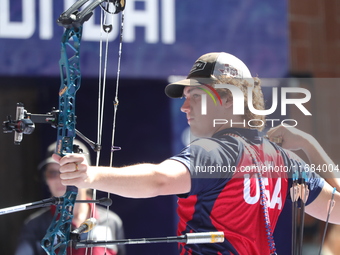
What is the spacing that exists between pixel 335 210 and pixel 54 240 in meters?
1.35

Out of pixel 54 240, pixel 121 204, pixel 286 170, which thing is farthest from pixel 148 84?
pixel 54 240

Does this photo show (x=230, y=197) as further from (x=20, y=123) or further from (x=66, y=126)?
(x=20, y=123)

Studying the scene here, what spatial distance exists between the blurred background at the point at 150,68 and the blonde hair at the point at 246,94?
0.09 m

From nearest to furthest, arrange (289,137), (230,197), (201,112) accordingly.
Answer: (230,197) → (201,112) → (289,137)

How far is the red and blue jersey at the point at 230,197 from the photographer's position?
7.55 feet

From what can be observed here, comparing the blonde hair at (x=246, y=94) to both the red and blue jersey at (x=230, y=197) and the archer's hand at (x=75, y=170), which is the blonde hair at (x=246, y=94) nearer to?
the red and blue jersey at (x=230, y=197)

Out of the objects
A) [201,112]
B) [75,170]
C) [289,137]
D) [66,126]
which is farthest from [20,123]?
[289,137]

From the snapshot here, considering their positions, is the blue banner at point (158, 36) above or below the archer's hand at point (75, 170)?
above

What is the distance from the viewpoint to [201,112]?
2596 mm

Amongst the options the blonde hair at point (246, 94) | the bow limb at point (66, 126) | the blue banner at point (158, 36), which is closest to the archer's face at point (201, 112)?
the blonde hair at point (246, 94)

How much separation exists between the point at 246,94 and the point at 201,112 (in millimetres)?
237

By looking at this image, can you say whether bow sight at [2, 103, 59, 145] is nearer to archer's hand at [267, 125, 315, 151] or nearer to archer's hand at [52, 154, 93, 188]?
archer's hand at [52, 154, 93, 188]

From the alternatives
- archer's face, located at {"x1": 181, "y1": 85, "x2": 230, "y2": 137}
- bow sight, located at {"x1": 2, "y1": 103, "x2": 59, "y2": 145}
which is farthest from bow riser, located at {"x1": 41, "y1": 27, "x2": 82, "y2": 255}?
archer's face, located at {"x1": 181, "y1": 85, "x2": 230, "y2": 137}

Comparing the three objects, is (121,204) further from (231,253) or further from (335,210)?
(335,210)
